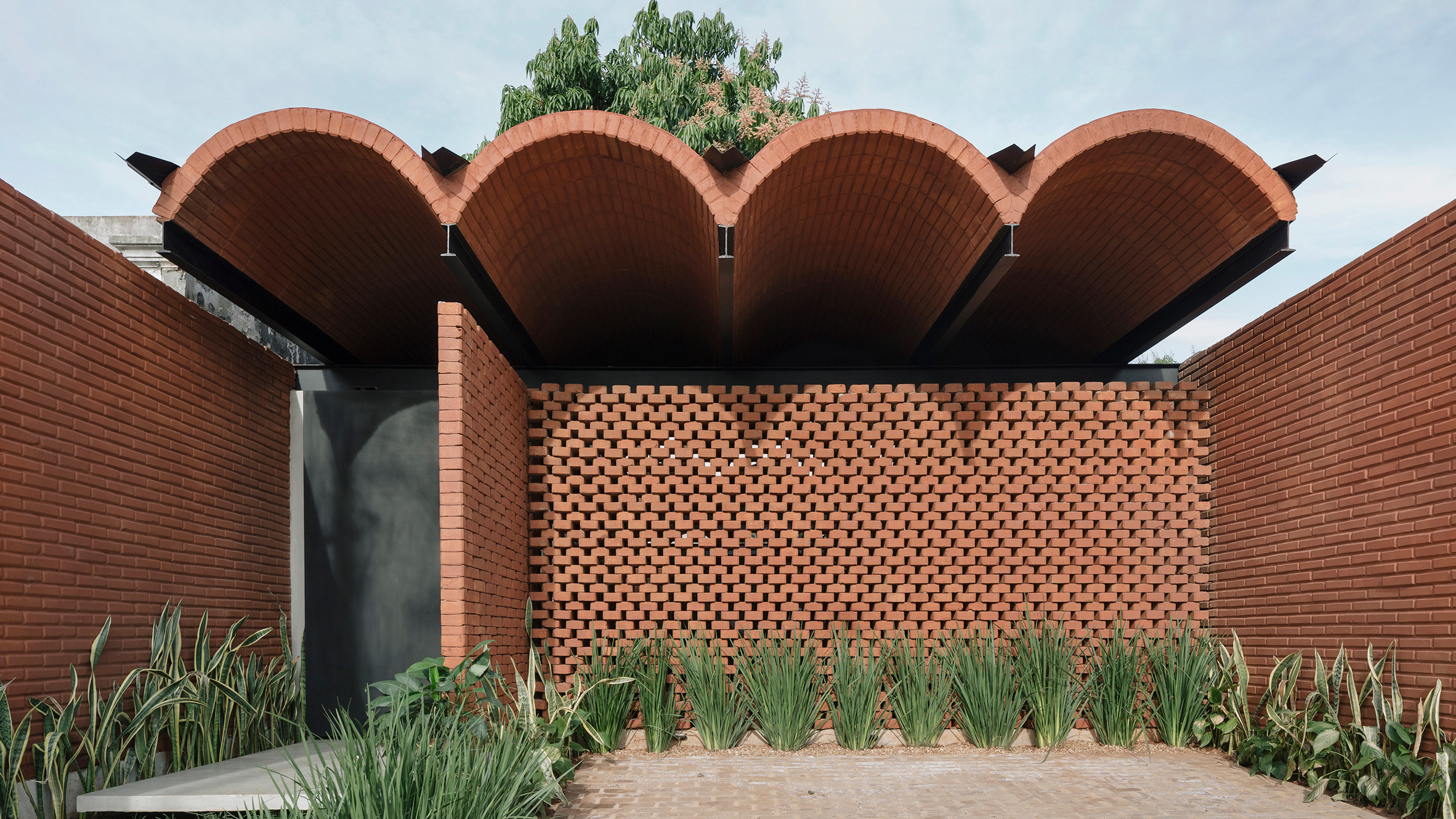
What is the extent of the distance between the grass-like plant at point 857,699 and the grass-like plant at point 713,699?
0.65 metres

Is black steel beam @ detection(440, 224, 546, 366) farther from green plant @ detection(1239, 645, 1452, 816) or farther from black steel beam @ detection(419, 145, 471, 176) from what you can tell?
green plant @ detection(1239, 645, 1452, 816)

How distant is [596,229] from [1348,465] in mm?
5364

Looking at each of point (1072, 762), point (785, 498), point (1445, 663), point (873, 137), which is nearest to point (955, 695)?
point (1072, 762)

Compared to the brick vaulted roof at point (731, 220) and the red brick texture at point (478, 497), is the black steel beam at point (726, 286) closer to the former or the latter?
the brick vaulted roof at point (731, 220)

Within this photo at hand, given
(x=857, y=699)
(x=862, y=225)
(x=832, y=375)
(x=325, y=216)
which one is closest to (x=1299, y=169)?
(x=862, y=225)

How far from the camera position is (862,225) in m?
6.19

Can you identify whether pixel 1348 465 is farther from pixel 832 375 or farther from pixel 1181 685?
pixel 832 375

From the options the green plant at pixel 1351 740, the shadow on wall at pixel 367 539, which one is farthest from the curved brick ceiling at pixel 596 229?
the green plant at pixel 1351 740

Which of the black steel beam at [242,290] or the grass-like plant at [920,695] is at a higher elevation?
the black steel beam at [242,290]

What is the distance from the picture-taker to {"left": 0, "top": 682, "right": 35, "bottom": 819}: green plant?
10.6 ft

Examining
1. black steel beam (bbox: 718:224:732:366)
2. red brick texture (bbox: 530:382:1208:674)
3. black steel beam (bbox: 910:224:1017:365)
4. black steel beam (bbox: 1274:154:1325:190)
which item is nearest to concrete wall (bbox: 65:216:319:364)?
red brick texture (bbox: 530:382:1208:674)

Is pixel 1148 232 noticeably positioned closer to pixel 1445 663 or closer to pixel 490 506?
pixel 1445 663

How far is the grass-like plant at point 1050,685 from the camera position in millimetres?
5348

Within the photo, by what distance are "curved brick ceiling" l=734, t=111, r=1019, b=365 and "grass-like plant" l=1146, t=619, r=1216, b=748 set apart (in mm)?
3045
